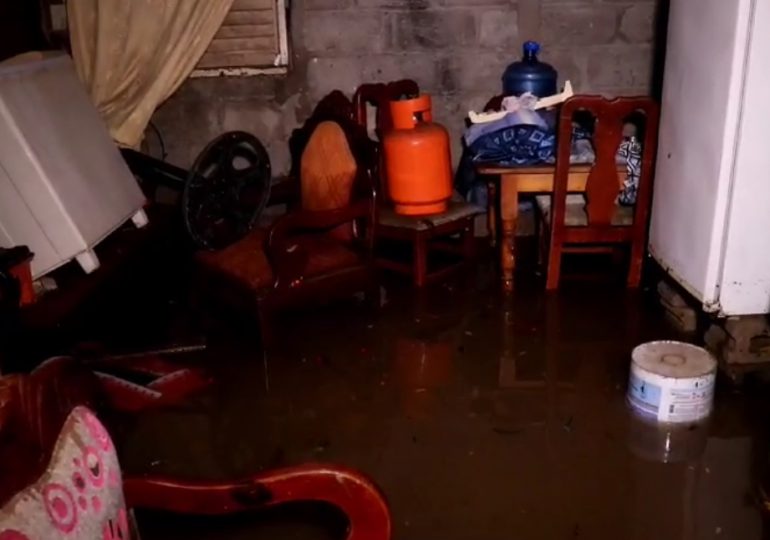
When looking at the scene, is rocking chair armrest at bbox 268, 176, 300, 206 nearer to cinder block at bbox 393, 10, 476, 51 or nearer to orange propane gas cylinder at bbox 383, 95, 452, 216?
orange propane gas cylinder at bbox 383, 95, 452, 216

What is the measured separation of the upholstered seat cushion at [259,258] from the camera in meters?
3.14

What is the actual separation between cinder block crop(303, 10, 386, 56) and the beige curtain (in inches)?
16.6

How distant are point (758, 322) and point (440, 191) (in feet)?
4.66

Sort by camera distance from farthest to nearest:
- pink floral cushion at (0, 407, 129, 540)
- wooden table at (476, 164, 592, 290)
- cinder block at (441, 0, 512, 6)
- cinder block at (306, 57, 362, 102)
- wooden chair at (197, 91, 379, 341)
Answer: cinder block at (306, 57, 362, 102)
cinder block at (441, 0, 512, 6)
wooden table at (476, 164, 592, 290)
wooden chair at (197, 91, 379, 341)
pink floral cushion at (0, 407, 129, 540)

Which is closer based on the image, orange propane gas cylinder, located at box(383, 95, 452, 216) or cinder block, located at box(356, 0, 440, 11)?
orange propane gas cylinder, located at box(383, 95, 452, 216)

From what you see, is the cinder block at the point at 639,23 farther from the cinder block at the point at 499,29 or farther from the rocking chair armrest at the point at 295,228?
the rocking chair armrest at the point at 295,228

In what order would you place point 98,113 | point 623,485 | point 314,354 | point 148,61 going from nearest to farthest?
1. point 623,485
2. point 314,354
3. point 98,113
4. point 148,61

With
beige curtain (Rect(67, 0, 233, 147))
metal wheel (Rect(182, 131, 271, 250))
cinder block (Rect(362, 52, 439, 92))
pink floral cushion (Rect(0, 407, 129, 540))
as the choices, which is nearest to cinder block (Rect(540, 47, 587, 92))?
cinder block (Rect(362, 52, 439, 92))

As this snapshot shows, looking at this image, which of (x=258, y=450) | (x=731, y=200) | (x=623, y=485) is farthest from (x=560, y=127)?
(x=258, y=450)

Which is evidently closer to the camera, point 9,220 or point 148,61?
point 9,220

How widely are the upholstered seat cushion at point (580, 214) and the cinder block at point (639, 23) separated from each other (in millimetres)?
959

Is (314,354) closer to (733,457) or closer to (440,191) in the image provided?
(440,191)

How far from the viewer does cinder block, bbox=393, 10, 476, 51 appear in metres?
4.03

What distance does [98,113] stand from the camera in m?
→ 3.58
